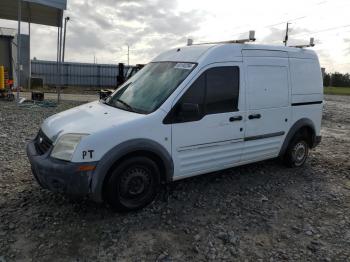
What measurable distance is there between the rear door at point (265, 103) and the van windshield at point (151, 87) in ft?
3.88

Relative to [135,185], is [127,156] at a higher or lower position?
higher

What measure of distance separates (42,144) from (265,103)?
134 inches

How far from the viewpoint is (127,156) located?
4211 mm

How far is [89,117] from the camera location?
449 cm

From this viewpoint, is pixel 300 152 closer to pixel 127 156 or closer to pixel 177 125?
pixel 177 125

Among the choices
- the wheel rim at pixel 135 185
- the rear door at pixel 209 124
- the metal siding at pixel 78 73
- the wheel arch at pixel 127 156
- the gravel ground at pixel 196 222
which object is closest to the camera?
the gravel ground at pixel 196 222

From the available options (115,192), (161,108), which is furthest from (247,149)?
(115,192)

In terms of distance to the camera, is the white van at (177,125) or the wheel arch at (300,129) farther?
the wheel arch at (300,129)

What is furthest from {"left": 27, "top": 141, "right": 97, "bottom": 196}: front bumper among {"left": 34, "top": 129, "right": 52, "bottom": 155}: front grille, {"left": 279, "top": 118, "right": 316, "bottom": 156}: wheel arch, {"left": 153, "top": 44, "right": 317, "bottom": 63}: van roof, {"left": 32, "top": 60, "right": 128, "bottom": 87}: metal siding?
{"left": 32, "top": 60, "right": 128, "bottom": 87}: metal siding

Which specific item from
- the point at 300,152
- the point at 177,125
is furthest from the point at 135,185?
the point at 300,152

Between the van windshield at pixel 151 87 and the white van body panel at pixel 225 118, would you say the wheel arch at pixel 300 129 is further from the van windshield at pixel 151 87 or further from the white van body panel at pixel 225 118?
the van windshield at pixel 151 87

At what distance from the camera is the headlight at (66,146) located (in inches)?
155

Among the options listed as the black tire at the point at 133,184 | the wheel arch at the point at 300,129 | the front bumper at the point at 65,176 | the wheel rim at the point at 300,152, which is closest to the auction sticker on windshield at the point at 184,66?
the black tire at the point at 133,184

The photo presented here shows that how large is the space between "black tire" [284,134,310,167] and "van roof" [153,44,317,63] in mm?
1584
